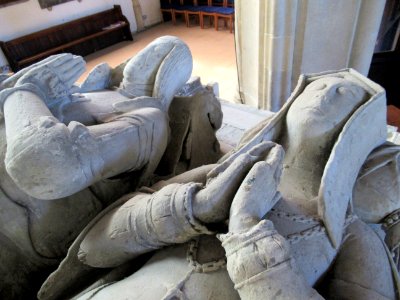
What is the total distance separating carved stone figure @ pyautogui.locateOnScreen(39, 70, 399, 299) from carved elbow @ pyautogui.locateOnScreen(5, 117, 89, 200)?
24 cm

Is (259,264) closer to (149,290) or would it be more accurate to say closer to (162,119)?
(149,290)

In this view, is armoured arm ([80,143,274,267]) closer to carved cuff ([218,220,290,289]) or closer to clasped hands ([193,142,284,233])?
clasped hands ([193,142,284,233])

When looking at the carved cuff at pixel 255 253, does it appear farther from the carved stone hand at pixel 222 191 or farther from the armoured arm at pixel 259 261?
the carved stone hand at pixel 222 191

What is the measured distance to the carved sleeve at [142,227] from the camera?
3.41 feet

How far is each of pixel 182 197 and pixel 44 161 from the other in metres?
0.46

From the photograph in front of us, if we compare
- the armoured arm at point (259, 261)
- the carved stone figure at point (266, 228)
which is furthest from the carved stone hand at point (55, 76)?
the armoured arm at point (259, 261)

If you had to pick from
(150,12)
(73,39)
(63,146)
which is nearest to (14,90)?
(63,146)

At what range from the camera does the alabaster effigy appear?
102cm

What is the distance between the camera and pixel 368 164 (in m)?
1.41

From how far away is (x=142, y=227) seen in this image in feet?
3.65

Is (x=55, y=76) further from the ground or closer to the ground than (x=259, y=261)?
further from the ground

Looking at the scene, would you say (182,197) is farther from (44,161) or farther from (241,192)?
(44,161)

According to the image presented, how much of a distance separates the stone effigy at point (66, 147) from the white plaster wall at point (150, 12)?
8.14 m

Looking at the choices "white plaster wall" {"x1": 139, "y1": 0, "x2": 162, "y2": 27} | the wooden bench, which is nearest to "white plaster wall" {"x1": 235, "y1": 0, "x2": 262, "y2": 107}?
the wooden bench
